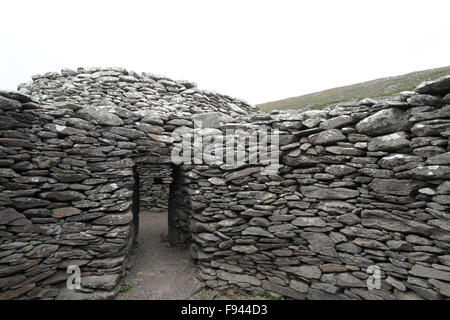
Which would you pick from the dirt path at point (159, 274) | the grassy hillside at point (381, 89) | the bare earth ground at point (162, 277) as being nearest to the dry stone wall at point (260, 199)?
the bare earth ground at point (162, 277)

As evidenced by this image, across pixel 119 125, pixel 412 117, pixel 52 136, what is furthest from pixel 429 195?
pixel 52 136

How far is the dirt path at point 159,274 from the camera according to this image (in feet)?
17.7

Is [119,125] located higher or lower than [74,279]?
higher

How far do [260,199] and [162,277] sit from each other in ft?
12.2

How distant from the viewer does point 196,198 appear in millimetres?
5820

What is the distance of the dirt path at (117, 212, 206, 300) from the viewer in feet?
17.7

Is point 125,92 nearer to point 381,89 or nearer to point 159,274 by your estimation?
point 159,274

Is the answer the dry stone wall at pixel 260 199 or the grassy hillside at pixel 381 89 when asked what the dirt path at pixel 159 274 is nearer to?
the dry stone wall at pixel 260 199

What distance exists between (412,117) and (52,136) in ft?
25.6

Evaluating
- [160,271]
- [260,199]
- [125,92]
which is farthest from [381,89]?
[160,271]

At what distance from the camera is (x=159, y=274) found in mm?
6121

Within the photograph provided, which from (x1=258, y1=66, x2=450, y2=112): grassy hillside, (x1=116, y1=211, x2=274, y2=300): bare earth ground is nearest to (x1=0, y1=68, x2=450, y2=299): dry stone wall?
(x1=116, y1=211, x2=274, y2=300): bare earth ground

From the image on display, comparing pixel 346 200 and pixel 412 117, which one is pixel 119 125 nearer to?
pixel 346 200

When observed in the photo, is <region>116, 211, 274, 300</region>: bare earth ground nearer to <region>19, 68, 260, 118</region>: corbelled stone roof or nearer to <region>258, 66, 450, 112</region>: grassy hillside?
<region>19, 68, 260, 118</region>: corbelled stone roof
